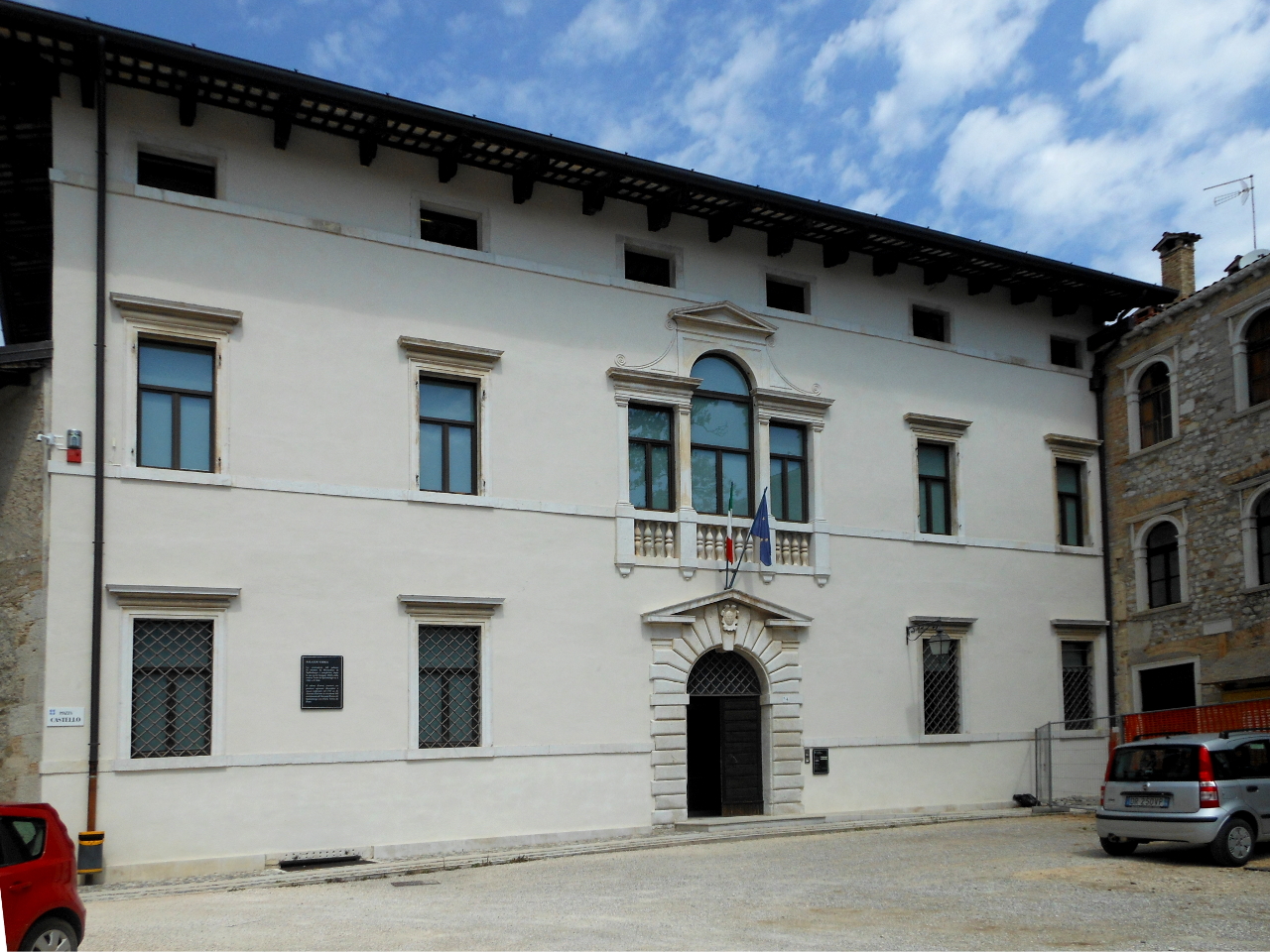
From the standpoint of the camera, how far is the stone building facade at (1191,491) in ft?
69.7

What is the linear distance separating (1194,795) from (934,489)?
942cm

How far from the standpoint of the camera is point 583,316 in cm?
1962

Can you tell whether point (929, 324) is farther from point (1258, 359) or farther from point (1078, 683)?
point (1078, 683)

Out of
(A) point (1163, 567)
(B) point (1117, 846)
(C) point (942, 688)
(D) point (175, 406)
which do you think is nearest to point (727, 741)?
(C) point (942, 688)

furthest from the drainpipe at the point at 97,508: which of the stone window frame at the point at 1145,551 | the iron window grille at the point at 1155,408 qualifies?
the iron window grille at the point at 1155,408

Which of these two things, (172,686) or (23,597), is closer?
(23,597)

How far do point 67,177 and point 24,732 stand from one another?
6.63 m

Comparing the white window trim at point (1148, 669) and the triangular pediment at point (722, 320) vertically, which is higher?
the triangular pediment at point (722, 320)

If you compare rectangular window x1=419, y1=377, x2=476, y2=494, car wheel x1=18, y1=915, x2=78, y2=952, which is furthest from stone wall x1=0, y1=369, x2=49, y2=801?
car wheel x1=18, y1=915, x2=78, y2=952

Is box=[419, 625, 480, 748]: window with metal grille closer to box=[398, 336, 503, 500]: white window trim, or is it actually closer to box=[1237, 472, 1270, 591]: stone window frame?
box=[398, 336, 503, 500]: white window trim

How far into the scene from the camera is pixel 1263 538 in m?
21.1

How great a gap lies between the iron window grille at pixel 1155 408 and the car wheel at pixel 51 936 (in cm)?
1991

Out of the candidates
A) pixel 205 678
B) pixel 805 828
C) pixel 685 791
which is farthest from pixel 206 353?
pixel 805 828

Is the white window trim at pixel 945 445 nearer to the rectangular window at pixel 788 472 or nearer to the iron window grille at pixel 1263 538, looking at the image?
the rectangular window at pixel 788 472
